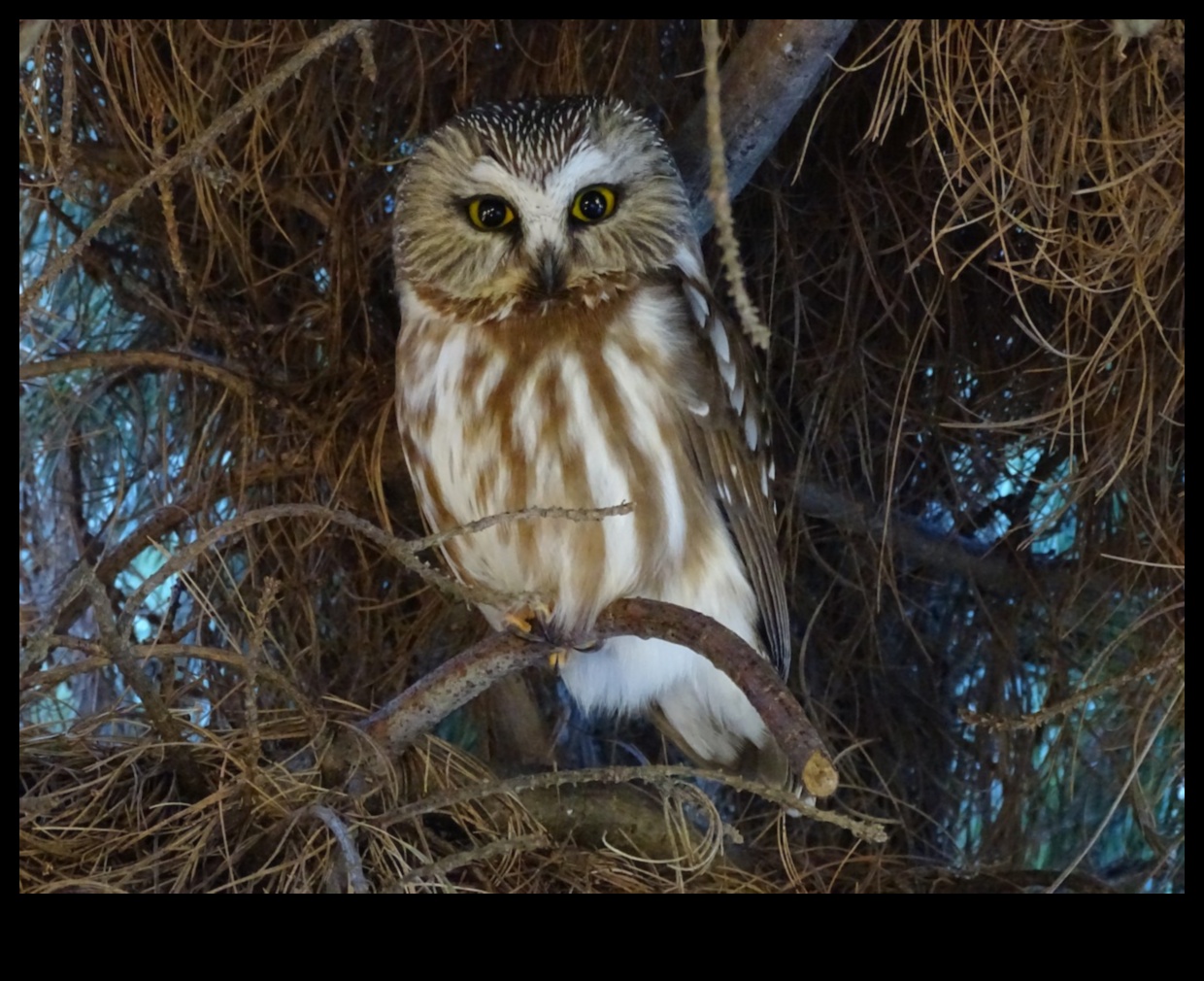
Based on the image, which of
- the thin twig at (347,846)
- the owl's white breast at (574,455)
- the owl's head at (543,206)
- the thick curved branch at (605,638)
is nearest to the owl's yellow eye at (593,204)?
the owl's head at (543,206)

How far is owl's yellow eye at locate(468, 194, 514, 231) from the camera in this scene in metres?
1.81

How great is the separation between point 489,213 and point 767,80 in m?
0.43

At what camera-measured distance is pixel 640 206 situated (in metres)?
1.87

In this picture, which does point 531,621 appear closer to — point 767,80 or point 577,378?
point 577,378

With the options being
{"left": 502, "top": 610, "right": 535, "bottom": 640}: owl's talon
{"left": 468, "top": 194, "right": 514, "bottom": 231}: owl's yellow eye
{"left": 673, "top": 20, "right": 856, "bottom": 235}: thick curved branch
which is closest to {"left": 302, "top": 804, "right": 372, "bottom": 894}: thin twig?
{"left": 502, "top": 610, "right": 535, "bottom": 640}: owl's talon

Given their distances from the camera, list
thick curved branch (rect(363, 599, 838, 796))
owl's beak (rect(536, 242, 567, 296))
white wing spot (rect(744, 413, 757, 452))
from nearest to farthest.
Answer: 1. thick curved branch (rect(363, 599, 838, 796))
2. owl's beak (rect(536, 242, 567, 296))
3. white wing spot (rect(744, 413, 757, 452))

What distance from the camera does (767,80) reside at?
6.04 feet

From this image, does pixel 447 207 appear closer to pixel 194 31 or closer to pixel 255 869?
pixel 194 31

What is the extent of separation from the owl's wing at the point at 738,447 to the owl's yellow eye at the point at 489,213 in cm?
27

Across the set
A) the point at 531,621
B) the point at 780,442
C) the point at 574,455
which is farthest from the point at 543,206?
the point at 780,442

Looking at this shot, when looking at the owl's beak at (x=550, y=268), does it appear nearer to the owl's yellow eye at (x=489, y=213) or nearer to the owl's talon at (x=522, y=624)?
the owl's yellow eye at (x=489, y=213)

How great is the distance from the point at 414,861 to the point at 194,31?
1.32 m

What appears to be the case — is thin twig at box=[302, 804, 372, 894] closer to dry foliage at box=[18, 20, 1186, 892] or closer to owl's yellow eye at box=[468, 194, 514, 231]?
dry foliage at box=[18, 20, 1186, 892]
